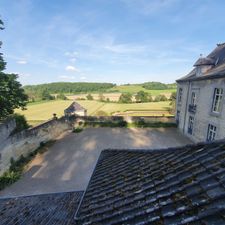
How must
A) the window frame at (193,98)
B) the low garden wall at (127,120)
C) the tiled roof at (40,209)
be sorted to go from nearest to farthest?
1. the tiled roof at (40,209)
2. the window frame at (193,98)
3. the low garden wall at (127,120)

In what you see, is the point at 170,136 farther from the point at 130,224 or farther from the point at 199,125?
the point at 130,224

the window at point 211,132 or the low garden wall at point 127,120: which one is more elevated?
the window at point 211,132

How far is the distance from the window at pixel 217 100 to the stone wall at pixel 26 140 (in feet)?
48.9

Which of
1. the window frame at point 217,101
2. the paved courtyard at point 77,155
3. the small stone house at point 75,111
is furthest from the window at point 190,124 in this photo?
the small stone house at point 75,111

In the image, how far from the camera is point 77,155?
1348cm

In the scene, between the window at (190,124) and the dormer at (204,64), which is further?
the window at (190,124)

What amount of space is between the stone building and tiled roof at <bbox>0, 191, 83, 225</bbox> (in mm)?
11402

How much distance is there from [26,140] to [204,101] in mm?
15151

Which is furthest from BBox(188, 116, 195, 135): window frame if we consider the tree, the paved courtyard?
the tree

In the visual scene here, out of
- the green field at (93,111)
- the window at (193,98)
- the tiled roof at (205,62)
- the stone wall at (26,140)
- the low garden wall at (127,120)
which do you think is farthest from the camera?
the green field at (93,111)

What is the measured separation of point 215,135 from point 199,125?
2.23m

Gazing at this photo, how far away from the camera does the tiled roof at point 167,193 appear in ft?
5.50

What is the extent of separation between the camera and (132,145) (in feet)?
50.4

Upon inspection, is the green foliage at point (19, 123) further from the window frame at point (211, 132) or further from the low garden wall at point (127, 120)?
the window frame at point (211, 132)
